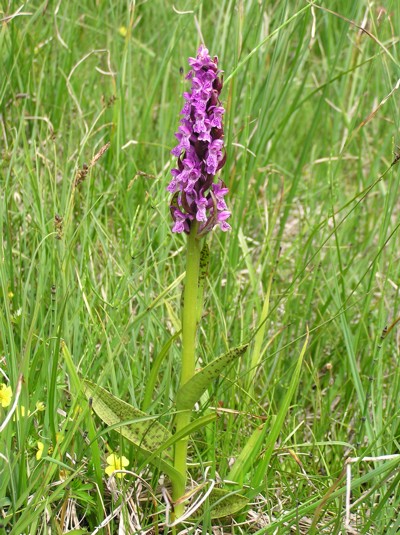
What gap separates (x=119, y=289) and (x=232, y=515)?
26.2 inches

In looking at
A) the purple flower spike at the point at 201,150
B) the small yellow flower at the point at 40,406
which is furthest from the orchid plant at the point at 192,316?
the small yellow flower at the point at 40,406

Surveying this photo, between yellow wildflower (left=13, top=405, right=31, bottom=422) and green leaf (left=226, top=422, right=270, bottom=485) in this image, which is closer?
yellow wildflower (left=13, top=405, right=31, bottom=422)

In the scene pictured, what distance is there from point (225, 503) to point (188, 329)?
0.41 metres

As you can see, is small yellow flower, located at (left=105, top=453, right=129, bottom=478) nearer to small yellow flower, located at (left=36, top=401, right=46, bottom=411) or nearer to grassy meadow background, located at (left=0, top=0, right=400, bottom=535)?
grassy meadow background, located at (left=0, top=0, right=400, bottom=535)

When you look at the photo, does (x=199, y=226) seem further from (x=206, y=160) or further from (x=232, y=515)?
(x=232, y=515)

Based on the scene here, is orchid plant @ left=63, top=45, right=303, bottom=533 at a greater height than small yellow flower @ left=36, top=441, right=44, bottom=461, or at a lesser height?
greater

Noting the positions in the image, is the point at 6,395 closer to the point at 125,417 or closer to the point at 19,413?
A: the point at 19,413

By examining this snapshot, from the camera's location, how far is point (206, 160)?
1448mm

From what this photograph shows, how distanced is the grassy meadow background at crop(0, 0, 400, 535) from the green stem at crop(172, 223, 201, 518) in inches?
2.9

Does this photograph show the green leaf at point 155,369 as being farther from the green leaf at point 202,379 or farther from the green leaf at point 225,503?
the green leaf at point 225,503

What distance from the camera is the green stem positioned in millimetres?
1515

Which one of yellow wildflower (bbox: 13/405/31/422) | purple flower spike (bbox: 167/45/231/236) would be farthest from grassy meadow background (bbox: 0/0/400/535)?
purple flower spike (bbox: 167/45/231/236)

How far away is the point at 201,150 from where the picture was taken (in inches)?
57.1

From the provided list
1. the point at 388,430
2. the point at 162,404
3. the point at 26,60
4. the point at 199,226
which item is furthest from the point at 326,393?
the point at 26,60
